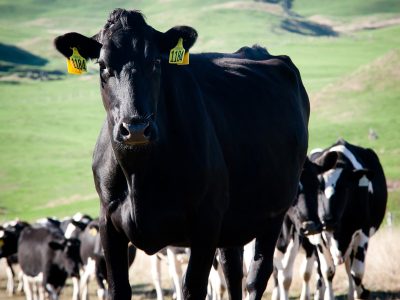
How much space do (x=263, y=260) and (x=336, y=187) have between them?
5.98m

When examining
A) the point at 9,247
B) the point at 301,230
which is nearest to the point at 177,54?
the point at 301,230

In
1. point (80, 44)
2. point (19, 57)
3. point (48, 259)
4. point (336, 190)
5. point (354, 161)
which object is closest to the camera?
point (80, 44)

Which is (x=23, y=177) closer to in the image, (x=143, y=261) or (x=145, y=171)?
(x=143, y=261)

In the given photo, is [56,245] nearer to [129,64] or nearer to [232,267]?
[232,267]

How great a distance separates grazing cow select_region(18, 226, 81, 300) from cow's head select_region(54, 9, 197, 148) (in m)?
12.4

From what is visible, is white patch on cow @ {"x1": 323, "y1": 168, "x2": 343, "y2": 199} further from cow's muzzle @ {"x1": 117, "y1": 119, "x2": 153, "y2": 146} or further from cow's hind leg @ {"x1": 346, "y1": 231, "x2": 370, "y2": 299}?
cow's muzzle @ {"x1": 117, "y1": 119, "x2": 153, "y2": 146}

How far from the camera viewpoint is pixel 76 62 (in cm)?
664

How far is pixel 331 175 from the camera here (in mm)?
14266

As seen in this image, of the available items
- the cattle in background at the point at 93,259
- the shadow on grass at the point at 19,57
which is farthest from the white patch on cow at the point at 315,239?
the shadow on grass at the point at 19,57

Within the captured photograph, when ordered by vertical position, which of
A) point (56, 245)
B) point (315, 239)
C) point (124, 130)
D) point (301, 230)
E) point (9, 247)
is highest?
point (124, 130)

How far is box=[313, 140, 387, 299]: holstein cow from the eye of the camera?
1373cm

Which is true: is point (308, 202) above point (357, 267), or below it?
above

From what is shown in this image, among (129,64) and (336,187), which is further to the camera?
(336,187)

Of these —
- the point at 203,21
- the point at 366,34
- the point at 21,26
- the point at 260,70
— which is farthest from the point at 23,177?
the point at 21,26
